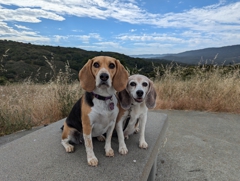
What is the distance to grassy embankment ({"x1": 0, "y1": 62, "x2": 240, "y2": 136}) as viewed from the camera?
4293 mm

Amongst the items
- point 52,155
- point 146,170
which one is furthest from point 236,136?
point 52,155

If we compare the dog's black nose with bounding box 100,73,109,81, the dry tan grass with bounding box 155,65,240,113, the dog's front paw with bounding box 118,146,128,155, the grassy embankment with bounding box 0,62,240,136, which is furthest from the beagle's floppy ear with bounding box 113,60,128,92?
the dry tan grass with bounding box 155,65,240,113

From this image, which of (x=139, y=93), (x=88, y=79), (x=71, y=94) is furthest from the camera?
(x=71, y=94)

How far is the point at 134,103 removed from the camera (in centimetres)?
222

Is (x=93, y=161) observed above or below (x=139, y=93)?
below

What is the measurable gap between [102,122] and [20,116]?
293 centimetres

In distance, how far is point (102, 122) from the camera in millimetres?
1967

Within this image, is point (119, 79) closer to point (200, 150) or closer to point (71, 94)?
point (200, 150)

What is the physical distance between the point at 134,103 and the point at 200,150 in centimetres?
178

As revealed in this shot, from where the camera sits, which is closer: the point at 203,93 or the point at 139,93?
the point at 139,93

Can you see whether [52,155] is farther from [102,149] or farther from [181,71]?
[181,71]

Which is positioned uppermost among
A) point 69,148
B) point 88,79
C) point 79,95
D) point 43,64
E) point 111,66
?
point 111,66

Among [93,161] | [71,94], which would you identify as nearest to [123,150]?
[93,161]

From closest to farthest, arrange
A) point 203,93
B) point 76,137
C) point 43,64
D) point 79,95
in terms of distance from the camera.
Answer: point 76,137 < point 79,95 < point 203,93 < point 43,64
